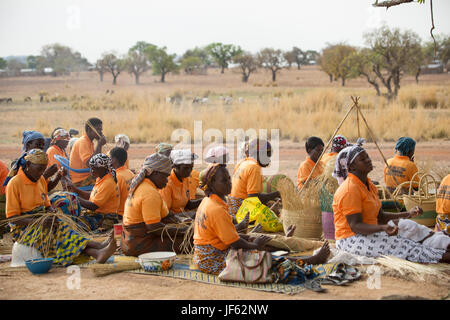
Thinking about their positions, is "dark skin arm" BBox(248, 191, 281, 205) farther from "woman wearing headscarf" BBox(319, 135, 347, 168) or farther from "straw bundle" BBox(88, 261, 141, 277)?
"straw bundle" BBox(88, 261, 141, 277)

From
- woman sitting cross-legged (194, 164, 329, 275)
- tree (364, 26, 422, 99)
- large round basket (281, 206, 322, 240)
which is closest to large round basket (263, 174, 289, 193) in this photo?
large round basket (281, 206, 322, 240)

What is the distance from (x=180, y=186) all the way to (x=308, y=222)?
5.06 ft

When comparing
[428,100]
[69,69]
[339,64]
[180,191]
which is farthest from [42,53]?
[180,191]

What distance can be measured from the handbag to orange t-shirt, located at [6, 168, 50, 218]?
Answer: 6.76 ft

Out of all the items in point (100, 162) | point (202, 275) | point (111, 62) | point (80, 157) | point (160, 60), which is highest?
point (160, 60)

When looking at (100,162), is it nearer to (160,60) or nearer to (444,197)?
(444,197)

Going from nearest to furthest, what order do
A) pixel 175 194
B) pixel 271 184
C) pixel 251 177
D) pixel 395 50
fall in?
pixel 175 194 → pixel 251 177 → pixel 271 184 → pixel 395 50

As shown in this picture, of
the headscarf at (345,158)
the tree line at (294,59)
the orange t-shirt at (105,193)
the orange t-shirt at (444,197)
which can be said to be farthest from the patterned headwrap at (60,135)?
the tree line at (294,59)

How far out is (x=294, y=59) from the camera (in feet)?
188

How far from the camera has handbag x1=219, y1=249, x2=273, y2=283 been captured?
13.9 ft

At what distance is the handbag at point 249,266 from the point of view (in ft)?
13.9

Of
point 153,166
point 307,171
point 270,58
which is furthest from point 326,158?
point 270,58

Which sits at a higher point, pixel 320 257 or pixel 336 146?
pixel 336 146

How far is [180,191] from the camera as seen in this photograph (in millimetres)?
5812
